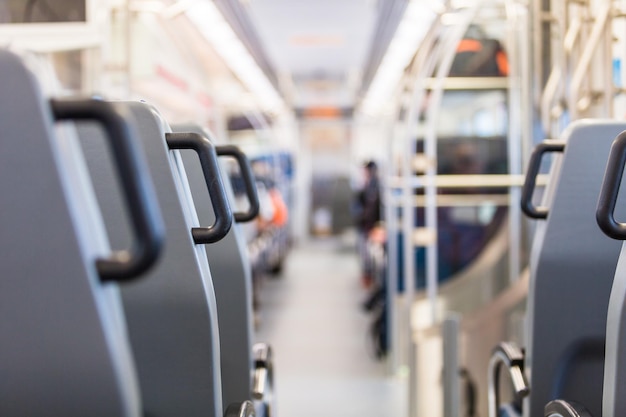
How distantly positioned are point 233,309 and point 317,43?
829 cm

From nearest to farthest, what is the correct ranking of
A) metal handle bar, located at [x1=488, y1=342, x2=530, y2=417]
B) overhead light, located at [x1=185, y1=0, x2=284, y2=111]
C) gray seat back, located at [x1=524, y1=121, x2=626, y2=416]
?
gray seat back, located at [x1=524, y1=121, x2=626, y2=416], metal handle bar, located at [x1=488, y1=342, x2=530, y2=417], overhead light, located at [x1=185, y1=0, x2=284, y2=111]

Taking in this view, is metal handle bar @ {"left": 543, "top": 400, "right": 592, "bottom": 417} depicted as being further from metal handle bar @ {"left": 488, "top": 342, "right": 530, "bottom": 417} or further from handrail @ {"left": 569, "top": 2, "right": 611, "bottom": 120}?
handrail @ {"left": 569, "top": 2, "right": 611, "bottom": 120}

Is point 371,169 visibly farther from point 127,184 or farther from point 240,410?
point 127,184

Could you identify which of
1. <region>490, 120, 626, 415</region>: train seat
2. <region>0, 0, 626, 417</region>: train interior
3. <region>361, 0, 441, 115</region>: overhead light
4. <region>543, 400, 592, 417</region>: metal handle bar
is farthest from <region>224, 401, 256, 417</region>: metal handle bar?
<region>361, 0, 441, 115</region>: overhead light

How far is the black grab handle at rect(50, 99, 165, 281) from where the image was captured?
0.94m

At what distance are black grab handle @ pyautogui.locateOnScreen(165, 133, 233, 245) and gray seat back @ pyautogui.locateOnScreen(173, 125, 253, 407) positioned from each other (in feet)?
1.44

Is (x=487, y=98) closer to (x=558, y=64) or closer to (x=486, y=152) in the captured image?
(x=486, y=152)

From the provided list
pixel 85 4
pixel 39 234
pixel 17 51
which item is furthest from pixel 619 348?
pixel 85 4

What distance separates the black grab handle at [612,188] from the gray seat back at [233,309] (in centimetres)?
106

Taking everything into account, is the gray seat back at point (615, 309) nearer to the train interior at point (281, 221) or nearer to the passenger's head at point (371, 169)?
the train interior at point (281, 221)

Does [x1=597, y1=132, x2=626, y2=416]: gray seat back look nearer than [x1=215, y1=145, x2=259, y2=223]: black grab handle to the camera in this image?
Yes

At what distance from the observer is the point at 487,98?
5324mm

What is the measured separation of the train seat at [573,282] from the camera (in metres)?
1.79

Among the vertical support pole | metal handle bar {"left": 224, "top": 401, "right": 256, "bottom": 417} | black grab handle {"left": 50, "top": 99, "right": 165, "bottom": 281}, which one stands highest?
black grab handle {"left": 50, "top": 99, "right": 165, "bottom": 281}
